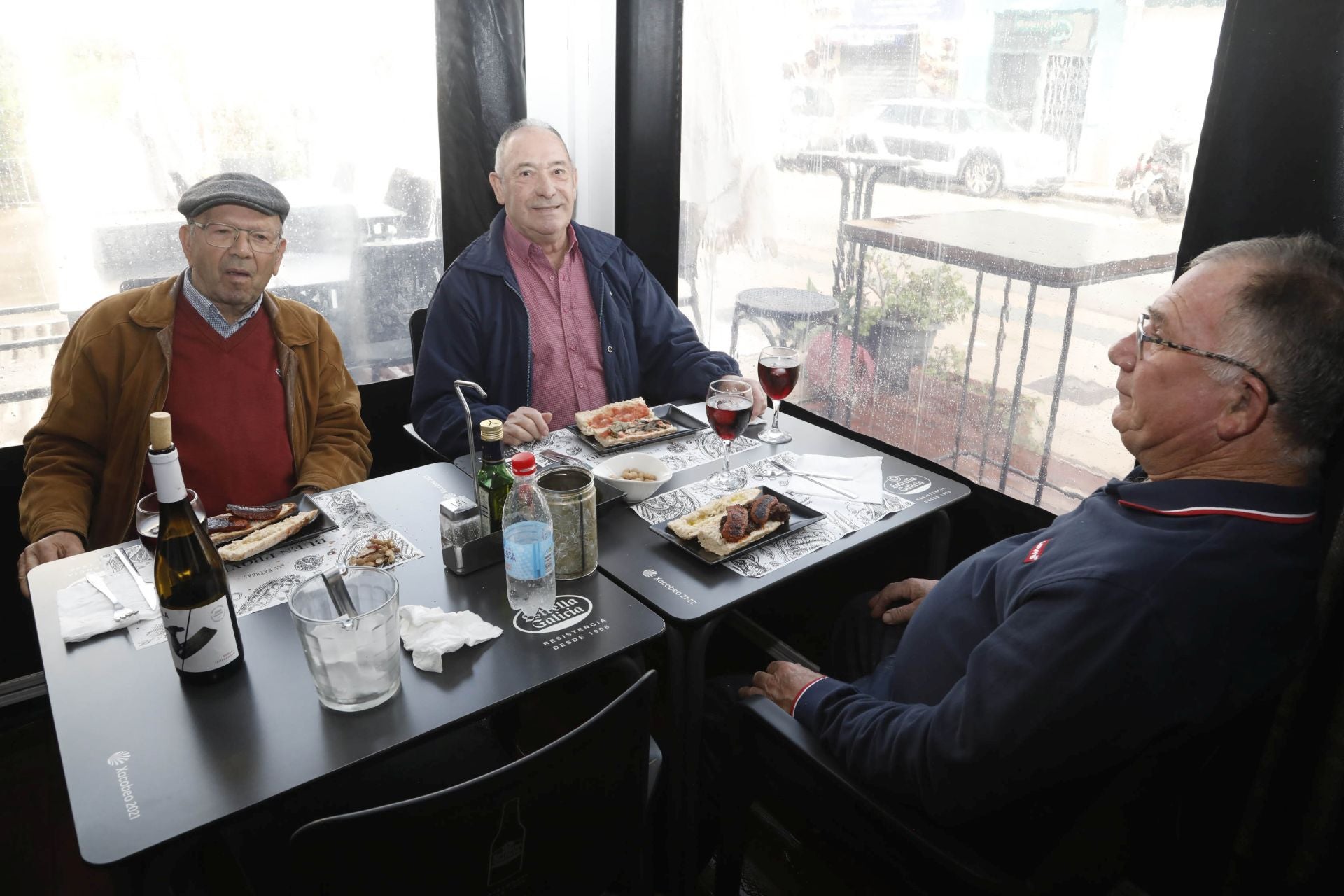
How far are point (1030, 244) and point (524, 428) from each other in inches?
52.0

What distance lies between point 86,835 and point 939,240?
2.16 metres

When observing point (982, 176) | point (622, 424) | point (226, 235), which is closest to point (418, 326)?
point (226, 235)

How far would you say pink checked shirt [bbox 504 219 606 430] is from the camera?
8.38 ft

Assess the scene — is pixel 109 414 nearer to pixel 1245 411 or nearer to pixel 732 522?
pixel 732 522

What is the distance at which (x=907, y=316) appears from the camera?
7.98 ft

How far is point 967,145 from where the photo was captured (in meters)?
2.17

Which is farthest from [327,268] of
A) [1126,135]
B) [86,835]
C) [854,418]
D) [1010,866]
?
[1010,866]

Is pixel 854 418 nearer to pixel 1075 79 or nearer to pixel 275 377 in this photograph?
pixel 1075 79

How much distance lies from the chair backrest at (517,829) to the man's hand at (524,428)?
0.99 m

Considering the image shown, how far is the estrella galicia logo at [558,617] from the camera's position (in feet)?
4.38

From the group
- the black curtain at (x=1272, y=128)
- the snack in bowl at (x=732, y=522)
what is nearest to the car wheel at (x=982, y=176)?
the black curtain at (x=1272, y=128)

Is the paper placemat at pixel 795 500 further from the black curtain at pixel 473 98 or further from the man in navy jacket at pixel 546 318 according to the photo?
the black curtain at pixel 473 98

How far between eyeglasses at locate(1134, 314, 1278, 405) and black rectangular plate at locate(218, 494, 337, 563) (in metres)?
1.41

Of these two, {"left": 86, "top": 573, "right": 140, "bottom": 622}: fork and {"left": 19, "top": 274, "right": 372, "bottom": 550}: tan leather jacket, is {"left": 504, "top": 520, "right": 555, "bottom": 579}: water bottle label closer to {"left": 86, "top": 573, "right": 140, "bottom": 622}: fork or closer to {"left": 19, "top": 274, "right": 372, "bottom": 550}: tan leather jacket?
{"left": 86, "top": 573, "right": 140, "bottom": 622}: fork
